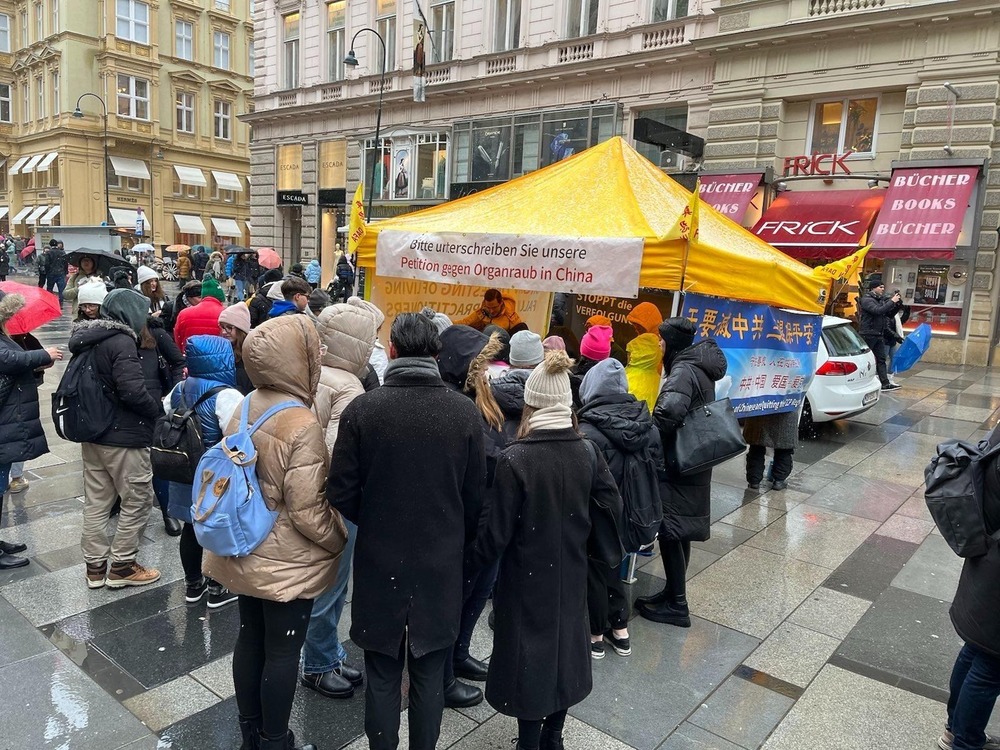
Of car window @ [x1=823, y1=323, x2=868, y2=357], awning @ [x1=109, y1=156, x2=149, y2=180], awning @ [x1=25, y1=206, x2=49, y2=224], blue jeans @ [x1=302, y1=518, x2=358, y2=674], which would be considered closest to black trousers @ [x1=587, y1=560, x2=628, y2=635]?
blue jeans @ [x1=302, y1=518, x2=358, y2=674]

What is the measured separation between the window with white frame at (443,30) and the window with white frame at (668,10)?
7.43 m

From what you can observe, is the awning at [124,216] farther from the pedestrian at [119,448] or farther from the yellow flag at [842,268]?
the yellow flag at [842,268]

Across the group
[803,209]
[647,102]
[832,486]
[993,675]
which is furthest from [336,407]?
[647,102]

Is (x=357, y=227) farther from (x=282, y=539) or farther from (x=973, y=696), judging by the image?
(x=973, y=696)

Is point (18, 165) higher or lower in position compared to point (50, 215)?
higher

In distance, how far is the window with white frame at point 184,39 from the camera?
4441 cm

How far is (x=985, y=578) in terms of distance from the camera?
2.90 meters

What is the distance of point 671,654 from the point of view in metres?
4.01

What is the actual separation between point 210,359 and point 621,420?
2204 millimetres

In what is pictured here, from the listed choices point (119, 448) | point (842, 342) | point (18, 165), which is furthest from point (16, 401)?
point (18, 165)

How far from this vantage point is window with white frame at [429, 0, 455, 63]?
78.5 ft

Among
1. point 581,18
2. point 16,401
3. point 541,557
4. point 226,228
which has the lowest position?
point 541,557

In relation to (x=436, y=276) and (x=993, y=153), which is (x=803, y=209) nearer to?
(x=993, y=153)

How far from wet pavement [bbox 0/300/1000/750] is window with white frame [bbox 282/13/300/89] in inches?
1058
